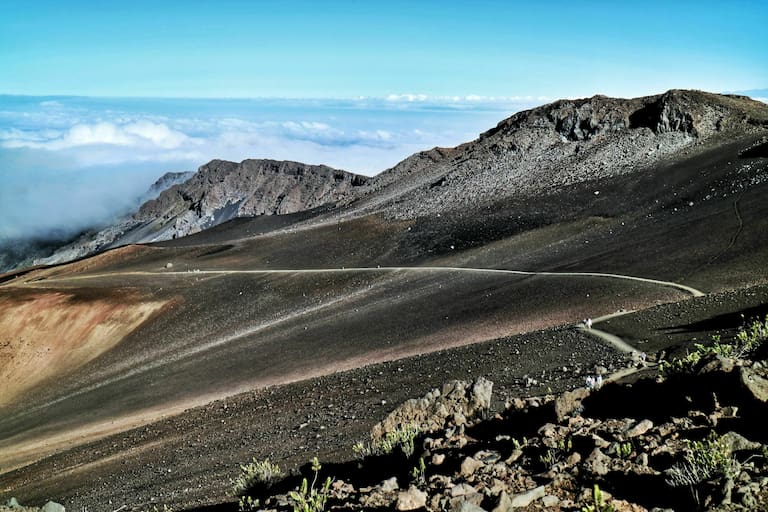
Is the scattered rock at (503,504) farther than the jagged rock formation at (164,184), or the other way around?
the jagged rock formation at (164,184)

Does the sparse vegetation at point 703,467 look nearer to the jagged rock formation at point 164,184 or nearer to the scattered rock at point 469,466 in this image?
the scattered rock at point 469,466

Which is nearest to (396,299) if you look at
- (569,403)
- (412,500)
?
(569,403)

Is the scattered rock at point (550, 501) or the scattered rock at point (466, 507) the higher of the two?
the scattered rock at point (466, 507)

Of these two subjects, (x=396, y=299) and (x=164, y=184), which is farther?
(x=164, y=184)

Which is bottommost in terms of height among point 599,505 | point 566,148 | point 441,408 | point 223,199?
point 441,408

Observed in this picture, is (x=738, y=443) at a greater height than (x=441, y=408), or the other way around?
(x=738, y=443)

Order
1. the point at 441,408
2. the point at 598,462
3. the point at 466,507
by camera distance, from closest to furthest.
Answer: the point at 466,507 < the point at 598,462 < the point at 441,408

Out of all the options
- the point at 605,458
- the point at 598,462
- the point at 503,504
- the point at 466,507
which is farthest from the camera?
the point at 605,458

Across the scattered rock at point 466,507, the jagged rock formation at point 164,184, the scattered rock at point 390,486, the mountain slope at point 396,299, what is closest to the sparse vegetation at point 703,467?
the scattered rock at point 466,507

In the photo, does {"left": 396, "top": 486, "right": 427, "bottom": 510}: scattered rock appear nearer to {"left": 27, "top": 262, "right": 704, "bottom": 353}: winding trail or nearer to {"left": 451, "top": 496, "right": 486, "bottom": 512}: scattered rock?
{"left": 451, "top": 496, "right": 486, "bottom": 512}: scattered rock

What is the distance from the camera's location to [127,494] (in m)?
11.2

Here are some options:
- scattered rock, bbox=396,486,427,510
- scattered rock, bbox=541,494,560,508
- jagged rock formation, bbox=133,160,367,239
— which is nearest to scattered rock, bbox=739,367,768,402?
scattered rock, bbox=541,494,560,508

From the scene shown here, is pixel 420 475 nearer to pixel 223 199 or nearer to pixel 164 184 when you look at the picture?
pixel 223 199

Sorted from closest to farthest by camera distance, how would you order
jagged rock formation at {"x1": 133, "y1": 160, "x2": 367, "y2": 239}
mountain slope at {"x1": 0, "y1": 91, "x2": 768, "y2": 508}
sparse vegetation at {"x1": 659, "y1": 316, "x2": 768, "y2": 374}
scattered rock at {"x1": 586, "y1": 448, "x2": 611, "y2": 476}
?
scattered rock at {"x1": 586, "y1": 448, "x2": 611, "y2": 476} < sparse vegetation at {"x1": 659, "y1": 316, "x2": 768, "y2": 374} < mountain slope at {"x1": 0, "y1": 91, "x2": 768, "y2": 508} < jagged rock formation at {"x1": 133, "y1": 160, "x2": 367, "y2": 239}
